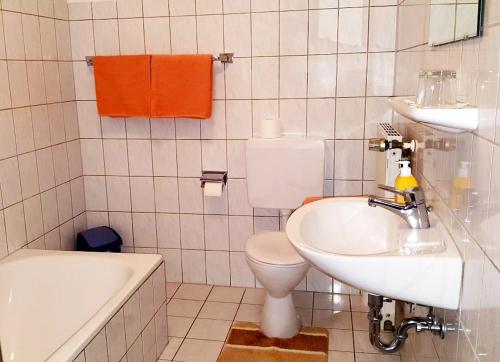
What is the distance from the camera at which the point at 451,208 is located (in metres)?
1.29

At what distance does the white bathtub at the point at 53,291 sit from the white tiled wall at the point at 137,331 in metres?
0.07

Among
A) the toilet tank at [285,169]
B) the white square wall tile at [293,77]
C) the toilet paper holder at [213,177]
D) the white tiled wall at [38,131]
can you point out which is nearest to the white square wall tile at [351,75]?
the white square wall tile at [293,77]

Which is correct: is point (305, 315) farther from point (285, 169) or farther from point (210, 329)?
point (285, 169)

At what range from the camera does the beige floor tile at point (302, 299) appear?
2.75 metres

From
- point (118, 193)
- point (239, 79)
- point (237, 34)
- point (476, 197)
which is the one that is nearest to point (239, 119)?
point (239, 79)

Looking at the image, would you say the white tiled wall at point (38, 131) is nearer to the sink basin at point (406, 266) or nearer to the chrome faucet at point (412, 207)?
the sink basin at point (406, 266)

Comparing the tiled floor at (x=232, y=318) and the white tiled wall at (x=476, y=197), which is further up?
the white tiled wall at (x=476, y=197)

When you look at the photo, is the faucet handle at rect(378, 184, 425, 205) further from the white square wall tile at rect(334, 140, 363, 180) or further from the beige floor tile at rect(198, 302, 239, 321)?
the beige floor tile at rect(198, 302, 239, 321)

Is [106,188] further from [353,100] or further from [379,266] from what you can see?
[379,266]

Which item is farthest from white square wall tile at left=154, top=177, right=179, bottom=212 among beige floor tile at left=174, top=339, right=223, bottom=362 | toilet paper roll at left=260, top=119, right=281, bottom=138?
beige floor tile at left=174, top=339, right=223, bottom=362

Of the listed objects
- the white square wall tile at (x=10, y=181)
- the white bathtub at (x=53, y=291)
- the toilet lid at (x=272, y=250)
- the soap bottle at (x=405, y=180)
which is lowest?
the white bathtub at (x=53, y=291)

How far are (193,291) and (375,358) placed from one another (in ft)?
3.89

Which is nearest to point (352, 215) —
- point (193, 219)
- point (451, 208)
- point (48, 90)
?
point (451, 208)

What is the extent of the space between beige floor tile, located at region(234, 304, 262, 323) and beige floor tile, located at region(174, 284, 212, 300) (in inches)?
10.9
